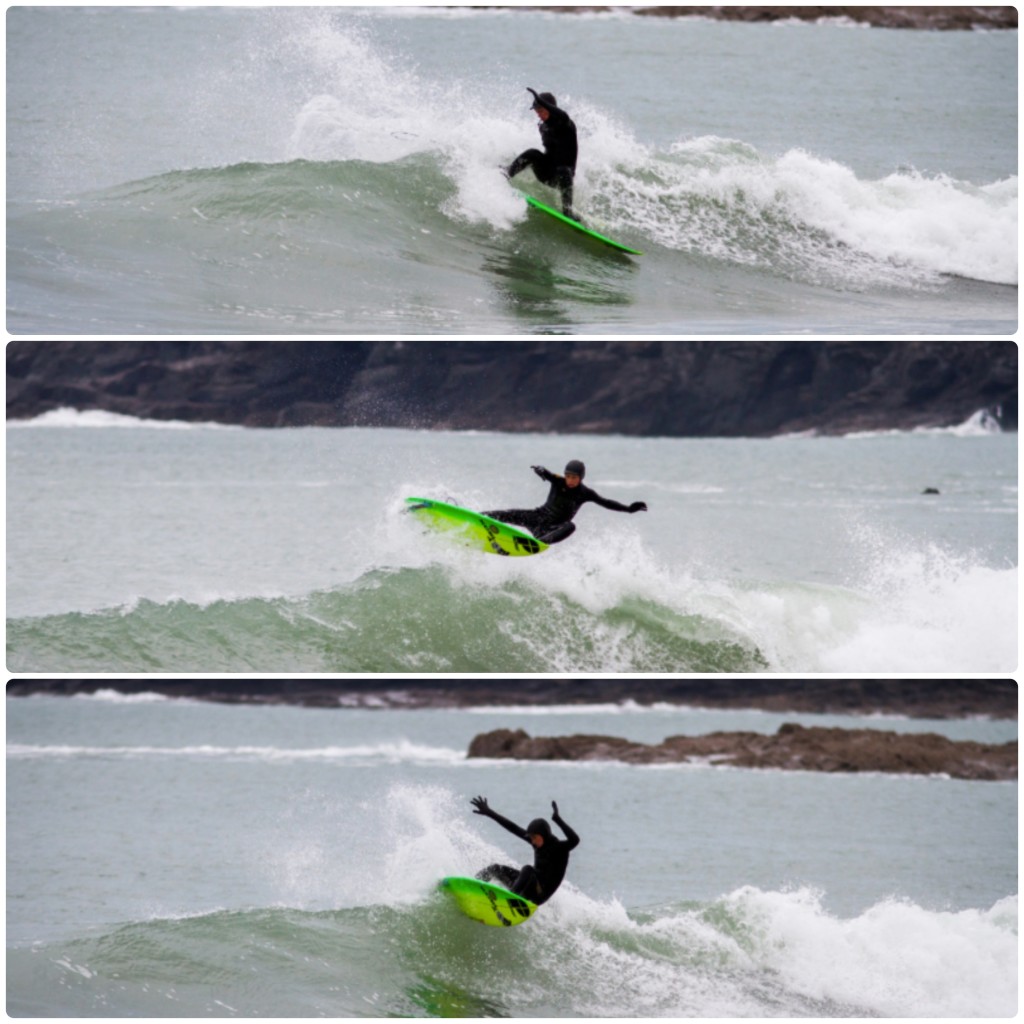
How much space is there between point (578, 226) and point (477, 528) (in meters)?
3.45

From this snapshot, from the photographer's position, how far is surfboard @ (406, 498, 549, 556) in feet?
36.3

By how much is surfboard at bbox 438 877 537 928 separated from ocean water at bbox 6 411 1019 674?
6.06ft

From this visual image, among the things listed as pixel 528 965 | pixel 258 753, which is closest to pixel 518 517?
pixel 528 965

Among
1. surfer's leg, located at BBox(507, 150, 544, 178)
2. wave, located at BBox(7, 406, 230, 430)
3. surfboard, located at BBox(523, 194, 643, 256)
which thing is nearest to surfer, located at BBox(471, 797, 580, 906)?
surfboard, located at BBox(523, 194, 643, 256)

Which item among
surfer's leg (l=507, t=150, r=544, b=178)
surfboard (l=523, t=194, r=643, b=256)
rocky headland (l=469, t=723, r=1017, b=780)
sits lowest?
rocky headland (l=469, t=723, r=1017, b=780)

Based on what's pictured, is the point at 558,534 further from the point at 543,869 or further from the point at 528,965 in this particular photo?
the point at 528,965

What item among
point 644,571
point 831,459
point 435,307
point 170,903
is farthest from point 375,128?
point 831,459

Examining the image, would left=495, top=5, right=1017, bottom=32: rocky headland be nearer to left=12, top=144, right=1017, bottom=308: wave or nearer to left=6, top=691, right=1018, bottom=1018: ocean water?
left=12, top=144, right=1017, bottom=308: wave

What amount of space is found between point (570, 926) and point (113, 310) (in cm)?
628

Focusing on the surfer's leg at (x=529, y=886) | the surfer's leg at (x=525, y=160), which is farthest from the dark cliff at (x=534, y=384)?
the surfer's leg at (x=529, y=886)

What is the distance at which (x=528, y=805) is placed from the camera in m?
16.5

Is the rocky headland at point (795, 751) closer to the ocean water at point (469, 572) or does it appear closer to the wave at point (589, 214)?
the ocean water at point (469, 572)

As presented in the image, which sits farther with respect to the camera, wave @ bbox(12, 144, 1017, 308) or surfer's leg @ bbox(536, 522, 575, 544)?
wave @ bbox(12, 144, 1017, 308)

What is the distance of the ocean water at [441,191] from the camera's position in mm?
12664
